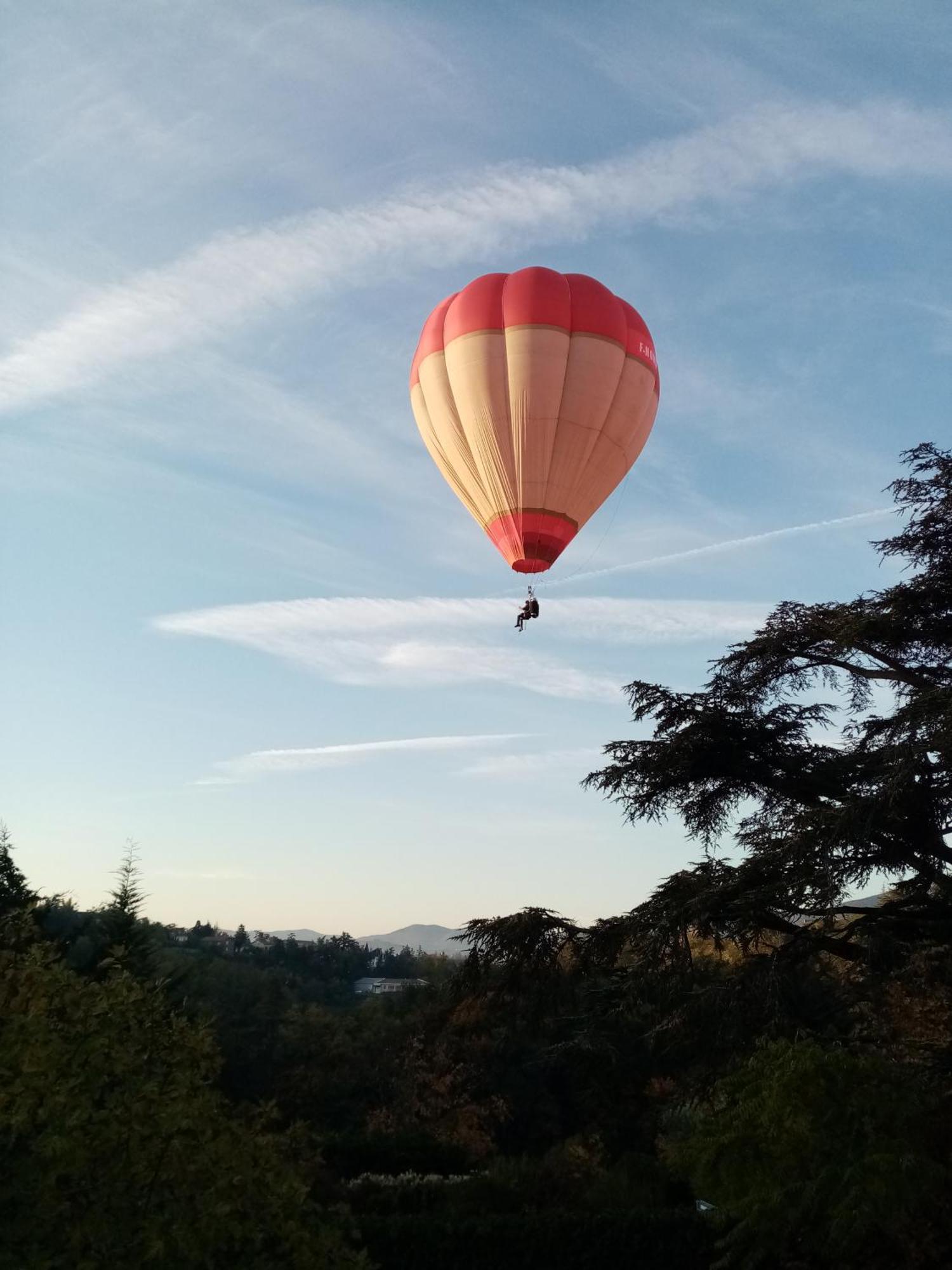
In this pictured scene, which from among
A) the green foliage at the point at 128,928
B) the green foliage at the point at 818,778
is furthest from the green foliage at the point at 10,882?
the green foliage at the point at 818,778

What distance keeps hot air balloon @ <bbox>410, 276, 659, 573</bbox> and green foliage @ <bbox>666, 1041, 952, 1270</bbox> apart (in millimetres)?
14046

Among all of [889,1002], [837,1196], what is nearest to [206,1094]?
[837,1196]

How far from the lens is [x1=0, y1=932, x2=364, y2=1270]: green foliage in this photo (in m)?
7.18

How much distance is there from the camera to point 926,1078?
54.2ft

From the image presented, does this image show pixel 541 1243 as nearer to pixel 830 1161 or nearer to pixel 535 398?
pixel 830 1161

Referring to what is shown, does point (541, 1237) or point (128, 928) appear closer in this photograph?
point (541, 1237)

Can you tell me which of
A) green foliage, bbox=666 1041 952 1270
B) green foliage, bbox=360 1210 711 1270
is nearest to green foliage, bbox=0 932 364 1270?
green foliage, bbox=666 1041 952 1270

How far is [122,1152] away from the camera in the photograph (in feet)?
25.0

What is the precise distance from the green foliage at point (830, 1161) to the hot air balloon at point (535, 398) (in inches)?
553

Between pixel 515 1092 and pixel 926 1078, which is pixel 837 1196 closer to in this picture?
pixel 926 1078

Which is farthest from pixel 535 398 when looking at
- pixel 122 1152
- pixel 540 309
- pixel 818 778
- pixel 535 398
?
pixel 122 1152

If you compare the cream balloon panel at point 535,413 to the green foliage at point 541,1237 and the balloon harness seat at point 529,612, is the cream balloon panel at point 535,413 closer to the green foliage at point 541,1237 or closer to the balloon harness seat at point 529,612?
the balloon harness seat at point 529,612

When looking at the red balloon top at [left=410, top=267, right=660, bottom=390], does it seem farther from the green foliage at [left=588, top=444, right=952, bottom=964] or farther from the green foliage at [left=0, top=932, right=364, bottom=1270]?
the green foliage at [left=0, top=932, right=364, bottom=1270]

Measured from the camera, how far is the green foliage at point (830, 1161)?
14.5m
